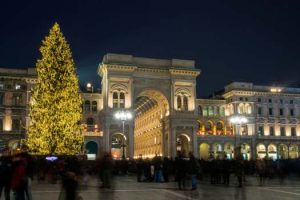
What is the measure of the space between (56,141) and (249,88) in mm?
50819

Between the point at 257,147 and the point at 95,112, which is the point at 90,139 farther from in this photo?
the point at 257,147

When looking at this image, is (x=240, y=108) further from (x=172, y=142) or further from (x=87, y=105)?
(x=87, y=105)

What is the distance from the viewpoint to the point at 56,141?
38.0 metres

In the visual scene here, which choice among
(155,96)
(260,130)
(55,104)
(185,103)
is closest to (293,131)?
(260,130)

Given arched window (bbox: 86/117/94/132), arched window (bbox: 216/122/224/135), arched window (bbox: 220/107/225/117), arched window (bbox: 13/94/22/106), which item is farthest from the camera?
arched window (bbox: 220/107/225/117)

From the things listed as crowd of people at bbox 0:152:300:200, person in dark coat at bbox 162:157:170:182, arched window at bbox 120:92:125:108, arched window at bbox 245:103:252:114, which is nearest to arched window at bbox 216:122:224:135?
arched window at bbox 245:103:252:114

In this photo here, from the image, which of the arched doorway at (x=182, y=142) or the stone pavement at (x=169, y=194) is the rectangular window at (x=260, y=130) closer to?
the arched doorway at (x=182, y=142)

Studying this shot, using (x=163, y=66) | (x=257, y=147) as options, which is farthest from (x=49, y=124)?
(x=257, y=147)

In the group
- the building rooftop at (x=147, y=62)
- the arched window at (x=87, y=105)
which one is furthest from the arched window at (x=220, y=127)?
the arched window at (x=87, y=105)

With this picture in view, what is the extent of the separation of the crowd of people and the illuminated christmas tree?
379 centimetres

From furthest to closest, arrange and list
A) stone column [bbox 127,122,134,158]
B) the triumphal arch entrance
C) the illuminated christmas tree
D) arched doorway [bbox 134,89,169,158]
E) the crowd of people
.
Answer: arched doorway [bbox 134,89,169,158], the triumphal arch entrance, stone column [bbox 127,122,134,158], the illuminated christmas tree, the crowd of people

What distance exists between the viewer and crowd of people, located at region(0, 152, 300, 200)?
11.9 metres

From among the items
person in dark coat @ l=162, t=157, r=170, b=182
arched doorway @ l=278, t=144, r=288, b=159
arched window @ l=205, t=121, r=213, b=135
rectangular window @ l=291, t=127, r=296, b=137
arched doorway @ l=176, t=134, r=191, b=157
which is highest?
arched window @ l=205, t=121, r=213, b=135

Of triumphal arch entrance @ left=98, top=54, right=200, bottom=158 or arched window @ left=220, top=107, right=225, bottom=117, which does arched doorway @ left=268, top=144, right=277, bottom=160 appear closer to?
arched window @ left=220, top=107, right=225, bottom=117
